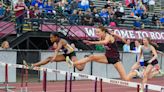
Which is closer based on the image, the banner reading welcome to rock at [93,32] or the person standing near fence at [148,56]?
the person standing near fence at [148,56]

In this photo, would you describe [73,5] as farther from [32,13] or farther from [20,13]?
[20,13]

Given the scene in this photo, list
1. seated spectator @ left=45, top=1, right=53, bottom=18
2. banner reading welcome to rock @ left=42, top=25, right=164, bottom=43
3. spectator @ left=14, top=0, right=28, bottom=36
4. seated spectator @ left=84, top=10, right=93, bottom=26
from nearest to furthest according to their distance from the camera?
1. spectator @ left=14, top=0, right=28, bottom=36
2. banner reading welcome to rock @ left=42, top=25, right=164, bottom=43
3. seated spectator @ left=45, top=1, right=53, bottom=18
4. seated spectator @ left=84, top=10, right=93, bottom=26

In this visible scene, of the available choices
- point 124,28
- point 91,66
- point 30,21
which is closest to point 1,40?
point 30,21

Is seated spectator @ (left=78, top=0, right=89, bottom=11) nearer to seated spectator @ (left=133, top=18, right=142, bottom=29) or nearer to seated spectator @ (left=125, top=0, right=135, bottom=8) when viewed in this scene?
seated spectator @ (left=133, top=18, right=142, bottom=29)

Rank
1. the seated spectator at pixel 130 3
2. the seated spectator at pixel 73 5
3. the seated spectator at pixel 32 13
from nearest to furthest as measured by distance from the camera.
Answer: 1. the seated spectator at pixel 32 13
2. the seated spectator at pixel 73 5
3. the seated spectator at pixel 130 3

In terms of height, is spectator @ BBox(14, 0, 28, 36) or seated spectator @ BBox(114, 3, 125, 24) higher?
spectator @ BBox(14, 0, 28, 36)

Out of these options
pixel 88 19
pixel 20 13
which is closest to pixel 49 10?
pixel 88 19

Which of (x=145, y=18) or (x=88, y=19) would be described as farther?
(x=145, y=18)

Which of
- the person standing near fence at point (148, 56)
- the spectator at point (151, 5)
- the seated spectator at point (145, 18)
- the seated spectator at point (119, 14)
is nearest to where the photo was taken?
the person standing near fence at point (148, 56)

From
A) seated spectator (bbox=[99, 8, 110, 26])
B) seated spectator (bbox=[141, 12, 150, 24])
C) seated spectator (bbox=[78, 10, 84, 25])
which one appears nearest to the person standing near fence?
seated spectator (bbox=[78, 10, 84, 25])

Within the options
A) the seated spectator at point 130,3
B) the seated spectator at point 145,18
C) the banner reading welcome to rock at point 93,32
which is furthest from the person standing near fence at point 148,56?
the seated spectator at point 130,3

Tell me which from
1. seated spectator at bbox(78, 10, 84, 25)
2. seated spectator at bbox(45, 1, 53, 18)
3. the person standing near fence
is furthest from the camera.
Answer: seated spectator at bbox(78, 10, 84, 25)

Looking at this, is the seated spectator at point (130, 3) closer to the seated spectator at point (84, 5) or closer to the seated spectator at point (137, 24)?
the seated spectator at point (137, 24)

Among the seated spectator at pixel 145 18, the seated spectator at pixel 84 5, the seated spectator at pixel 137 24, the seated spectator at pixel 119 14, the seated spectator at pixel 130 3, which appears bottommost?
the seated spectator at pixel 137 24
